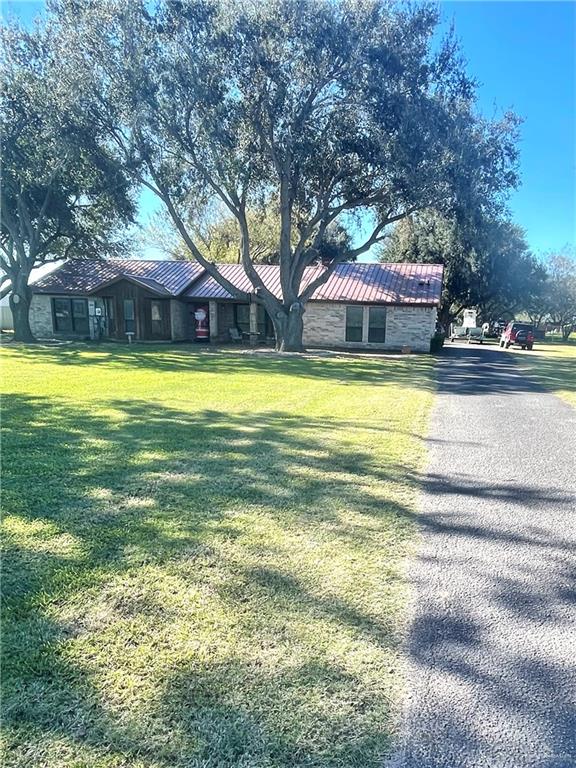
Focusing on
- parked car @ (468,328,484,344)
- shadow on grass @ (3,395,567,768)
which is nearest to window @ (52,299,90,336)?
shadow on grass @ (3,395,567,768)

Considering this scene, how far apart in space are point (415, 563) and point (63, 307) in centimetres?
2754

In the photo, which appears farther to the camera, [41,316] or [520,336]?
[520,336]

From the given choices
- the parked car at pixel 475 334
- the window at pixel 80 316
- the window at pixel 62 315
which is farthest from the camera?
the parked car at pixel 475 334

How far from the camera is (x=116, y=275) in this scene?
26.0m

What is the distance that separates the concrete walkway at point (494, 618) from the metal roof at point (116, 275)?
2259 centimetres

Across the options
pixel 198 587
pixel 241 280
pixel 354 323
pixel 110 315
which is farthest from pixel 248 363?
pixel 198 587

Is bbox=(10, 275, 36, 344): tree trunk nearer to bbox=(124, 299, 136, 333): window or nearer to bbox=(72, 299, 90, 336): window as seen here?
bbox=(72, 299, 90, 336): window

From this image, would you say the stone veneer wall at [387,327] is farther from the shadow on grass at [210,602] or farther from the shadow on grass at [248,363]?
the shadow on grass at [210,602]

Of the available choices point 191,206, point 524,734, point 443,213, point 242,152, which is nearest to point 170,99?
point 242,152

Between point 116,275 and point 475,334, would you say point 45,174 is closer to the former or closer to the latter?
point 116,275

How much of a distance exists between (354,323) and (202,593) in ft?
74.3

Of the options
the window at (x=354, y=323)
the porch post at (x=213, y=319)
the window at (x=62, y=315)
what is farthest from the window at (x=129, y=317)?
the window at (x=354, y=323)

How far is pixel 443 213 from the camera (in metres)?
18.2

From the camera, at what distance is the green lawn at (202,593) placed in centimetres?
183
